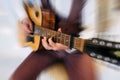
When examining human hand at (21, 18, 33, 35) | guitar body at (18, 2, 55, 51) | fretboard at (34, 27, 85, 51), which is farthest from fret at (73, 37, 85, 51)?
human hand at (21, 18, 33, 35)

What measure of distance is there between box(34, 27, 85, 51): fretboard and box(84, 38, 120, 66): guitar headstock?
34 millimetres

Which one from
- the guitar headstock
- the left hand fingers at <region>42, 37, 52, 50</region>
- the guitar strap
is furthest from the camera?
the left hand fingers at <region>42, 37, 52, 50</region>

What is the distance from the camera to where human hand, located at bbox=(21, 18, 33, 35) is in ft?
3.73

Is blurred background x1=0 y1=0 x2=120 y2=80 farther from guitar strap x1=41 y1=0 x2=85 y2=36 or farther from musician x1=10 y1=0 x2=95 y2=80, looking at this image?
guitar strap x1=41 y1=0 x2=85 y2=36

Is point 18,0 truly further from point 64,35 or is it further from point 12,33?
point 64,35

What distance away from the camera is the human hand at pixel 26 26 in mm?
1137

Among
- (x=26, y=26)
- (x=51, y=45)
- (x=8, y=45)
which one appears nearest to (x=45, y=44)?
(x=51, y=45)

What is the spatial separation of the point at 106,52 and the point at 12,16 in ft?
1.79

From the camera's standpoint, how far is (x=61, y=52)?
3.46 ft

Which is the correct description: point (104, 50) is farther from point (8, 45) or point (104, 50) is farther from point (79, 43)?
point (8, 45)

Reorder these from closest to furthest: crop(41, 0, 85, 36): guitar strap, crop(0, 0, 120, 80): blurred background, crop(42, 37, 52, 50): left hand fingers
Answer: crop(41, 0, 85, 36): guitar strap
crop(42, 37, 52, 50): left hand fingers
crop(0, 0, 120, 80): blurred background

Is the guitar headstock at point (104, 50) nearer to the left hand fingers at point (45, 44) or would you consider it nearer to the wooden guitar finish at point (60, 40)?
the wooden guitar finish at point (60, 40)

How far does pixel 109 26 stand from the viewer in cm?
88

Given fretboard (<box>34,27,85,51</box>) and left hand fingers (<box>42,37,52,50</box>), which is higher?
fretboard (<box>34,27,85,51</box>)
